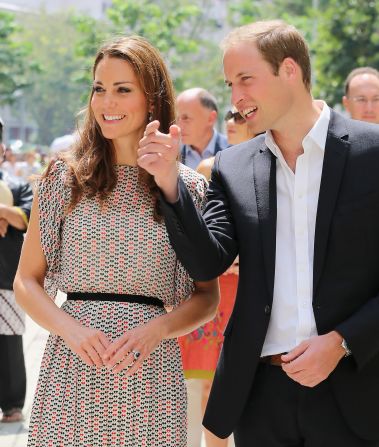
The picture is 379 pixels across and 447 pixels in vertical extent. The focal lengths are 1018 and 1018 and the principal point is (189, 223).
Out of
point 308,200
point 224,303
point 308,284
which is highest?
point 308,200

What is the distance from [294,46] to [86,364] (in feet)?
4.46

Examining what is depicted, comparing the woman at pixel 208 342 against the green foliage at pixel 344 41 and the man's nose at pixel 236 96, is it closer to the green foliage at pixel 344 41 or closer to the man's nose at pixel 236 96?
the man's nose at pixel 236 96

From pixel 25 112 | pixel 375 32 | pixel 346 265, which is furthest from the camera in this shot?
pixel 25 112

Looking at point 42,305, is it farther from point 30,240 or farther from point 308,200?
point 308,200

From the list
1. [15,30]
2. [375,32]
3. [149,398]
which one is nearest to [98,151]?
[149,398]

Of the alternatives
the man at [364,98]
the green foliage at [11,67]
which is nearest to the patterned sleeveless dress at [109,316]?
the man at [364,98]

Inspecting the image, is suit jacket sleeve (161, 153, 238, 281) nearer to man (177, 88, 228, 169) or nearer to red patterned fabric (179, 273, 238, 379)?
red patterned fabric (179, 273, 238, 379)

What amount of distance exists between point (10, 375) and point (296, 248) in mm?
4504

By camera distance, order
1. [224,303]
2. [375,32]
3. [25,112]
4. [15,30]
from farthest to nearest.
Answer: [25,112], [15,30], [375,32], [224,303]

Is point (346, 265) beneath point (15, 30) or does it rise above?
above

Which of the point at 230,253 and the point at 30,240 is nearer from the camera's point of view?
the point at 230,253

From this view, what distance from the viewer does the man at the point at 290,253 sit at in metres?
3.38

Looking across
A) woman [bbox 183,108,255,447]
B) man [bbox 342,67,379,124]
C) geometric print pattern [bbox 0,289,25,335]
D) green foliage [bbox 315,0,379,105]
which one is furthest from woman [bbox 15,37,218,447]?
green foliage [bbox 315,0,379,105]

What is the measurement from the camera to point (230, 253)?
3578 mm
